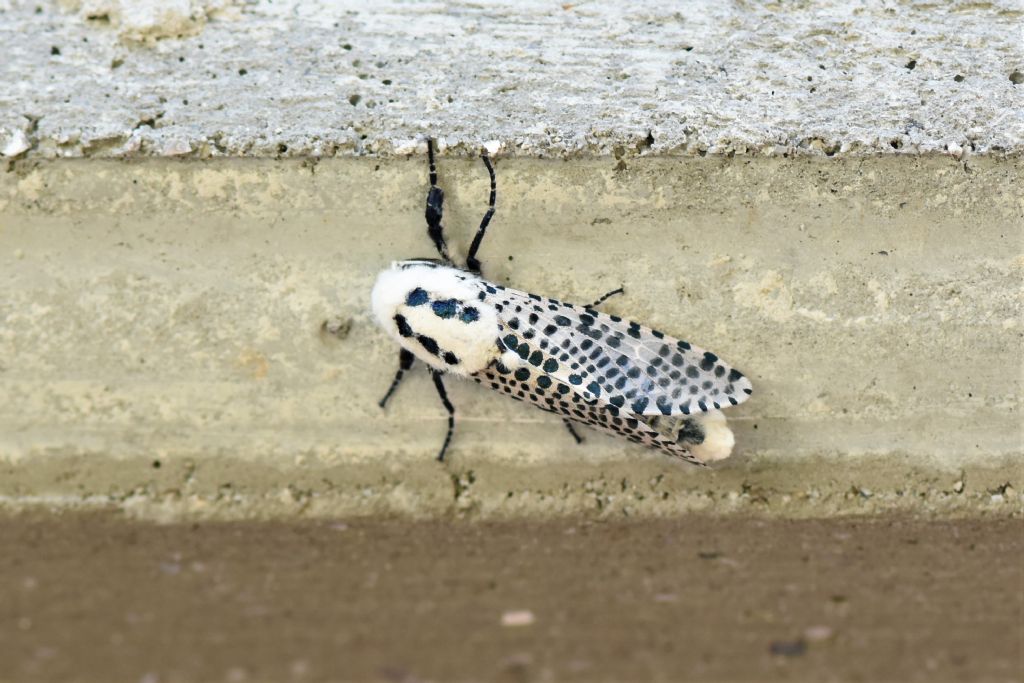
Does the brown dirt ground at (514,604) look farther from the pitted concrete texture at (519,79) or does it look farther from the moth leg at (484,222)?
the pitted concrete texture at (519,79)

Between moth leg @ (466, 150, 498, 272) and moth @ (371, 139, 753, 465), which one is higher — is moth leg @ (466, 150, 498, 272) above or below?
above

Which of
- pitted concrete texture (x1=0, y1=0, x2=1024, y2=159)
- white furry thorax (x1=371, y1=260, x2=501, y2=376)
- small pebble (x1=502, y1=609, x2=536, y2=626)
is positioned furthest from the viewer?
pitted concrete texture (x1=0, y1=0, x2=1024, y2=159)

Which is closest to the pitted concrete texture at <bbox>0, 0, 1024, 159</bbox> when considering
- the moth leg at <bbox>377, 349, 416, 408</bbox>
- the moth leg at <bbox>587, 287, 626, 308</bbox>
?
the moth leg at <bbox>587, 287, 626, 308</bbox>

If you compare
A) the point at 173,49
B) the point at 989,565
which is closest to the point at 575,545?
the point at 989,565

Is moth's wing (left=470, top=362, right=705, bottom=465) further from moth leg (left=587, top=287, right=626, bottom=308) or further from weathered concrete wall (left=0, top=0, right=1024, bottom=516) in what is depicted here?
moth leg (left=587, top=287, right=626, bottom=308)

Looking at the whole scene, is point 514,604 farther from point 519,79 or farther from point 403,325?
point 519,79

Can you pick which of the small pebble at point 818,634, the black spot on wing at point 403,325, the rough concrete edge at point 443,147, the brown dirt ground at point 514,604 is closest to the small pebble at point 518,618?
the brown dirt ground at point 514,604

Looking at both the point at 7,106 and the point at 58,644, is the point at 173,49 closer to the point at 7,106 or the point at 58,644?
the point at 7,106
